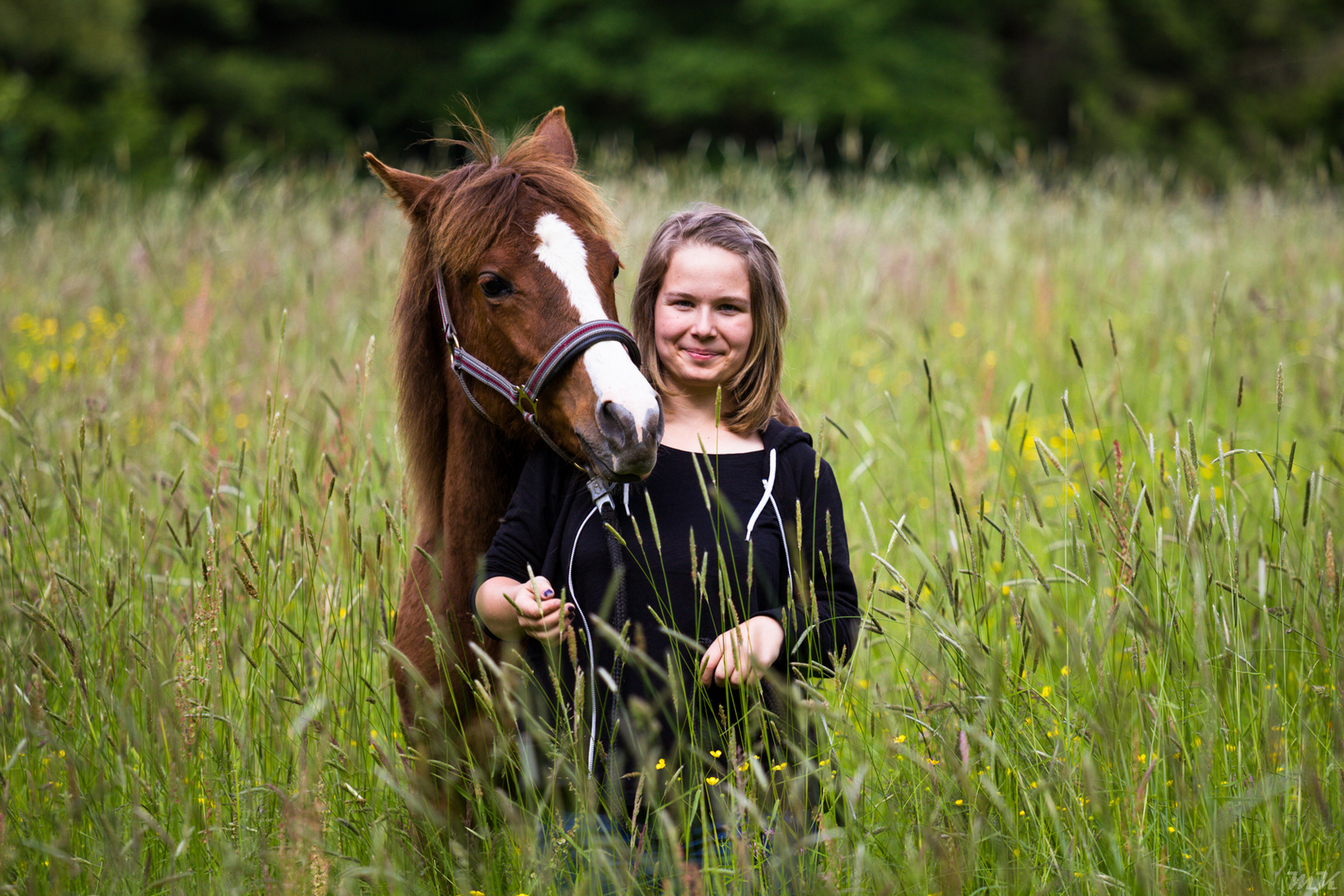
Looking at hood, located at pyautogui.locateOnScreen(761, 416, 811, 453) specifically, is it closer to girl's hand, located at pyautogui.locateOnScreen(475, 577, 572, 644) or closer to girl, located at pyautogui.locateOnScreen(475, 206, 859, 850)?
girl, located at pyautogui.locateOnScreen(475, 206, 859, 850)

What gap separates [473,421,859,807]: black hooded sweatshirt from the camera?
1.76 metres

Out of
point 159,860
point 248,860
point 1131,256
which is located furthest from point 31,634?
point 1131,256

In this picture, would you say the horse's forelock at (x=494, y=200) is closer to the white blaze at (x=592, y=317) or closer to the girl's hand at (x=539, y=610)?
the white blaze at (x=592, y=317)

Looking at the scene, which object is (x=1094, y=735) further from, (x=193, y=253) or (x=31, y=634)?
(x=193, y=253)

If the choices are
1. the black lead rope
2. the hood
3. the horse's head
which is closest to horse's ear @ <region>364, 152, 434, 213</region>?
the horse's head

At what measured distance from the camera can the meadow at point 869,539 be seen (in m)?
1.61

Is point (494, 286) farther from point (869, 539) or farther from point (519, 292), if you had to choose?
point (869, 539)

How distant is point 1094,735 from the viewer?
1813 millimetres

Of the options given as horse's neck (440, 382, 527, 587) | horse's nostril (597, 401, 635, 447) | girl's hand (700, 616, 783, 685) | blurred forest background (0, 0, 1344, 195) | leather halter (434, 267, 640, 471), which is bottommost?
girl's hand (700, 616, 783, 685)

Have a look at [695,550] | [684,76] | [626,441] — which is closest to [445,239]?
[626,441]

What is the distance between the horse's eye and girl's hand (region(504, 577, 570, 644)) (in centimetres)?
60

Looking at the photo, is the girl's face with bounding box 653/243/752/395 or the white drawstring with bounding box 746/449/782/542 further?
the girl's face with bounding box 653/243/752/395

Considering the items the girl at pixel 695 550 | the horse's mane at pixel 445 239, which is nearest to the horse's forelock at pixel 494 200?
the horse's mane at pixel 445 239

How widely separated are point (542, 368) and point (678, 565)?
1.48ft
